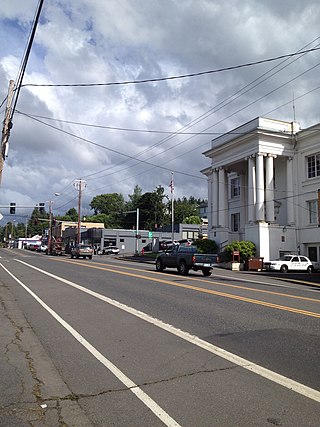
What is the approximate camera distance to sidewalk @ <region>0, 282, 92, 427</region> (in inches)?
169

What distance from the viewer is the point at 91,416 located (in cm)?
434

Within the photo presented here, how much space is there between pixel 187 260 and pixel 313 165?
1983cm

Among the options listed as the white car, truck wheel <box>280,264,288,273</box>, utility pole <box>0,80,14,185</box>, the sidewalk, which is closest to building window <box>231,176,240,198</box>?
the white car

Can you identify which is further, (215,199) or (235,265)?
(215,199)

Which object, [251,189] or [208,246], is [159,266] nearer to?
[208,246]

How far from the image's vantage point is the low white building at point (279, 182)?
120 feet

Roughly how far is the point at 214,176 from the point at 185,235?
3177 centimetres

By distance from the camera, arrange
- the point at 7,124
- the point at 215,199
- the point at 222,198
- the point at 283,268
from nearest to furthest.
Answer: the point at 7,124
the point at 283,268
the point at 222,198
the point at 215,199

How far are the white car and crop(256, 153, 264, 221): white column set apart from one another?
18.2 ft

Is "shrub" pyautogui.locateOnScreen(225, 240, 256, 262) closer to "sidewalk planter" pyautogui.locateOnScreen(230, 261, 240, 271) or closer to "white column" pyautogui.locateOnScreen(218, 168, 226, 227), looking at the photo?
"sidewalk planter" pyautogui.locateOnScreen(230, 261, 240, 271)

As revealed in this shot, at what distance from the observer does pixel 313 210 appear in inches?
1443

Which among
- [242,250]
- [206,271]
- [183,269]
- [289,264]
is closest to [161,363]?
[183,269]

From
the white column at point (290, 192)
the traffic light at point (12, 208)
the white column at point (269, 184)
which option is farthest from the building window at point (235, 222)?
the traffic light at point (12, 208)

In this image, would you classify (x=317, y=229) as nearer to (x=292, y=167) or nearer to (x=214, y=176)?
(x=292, y=167)
